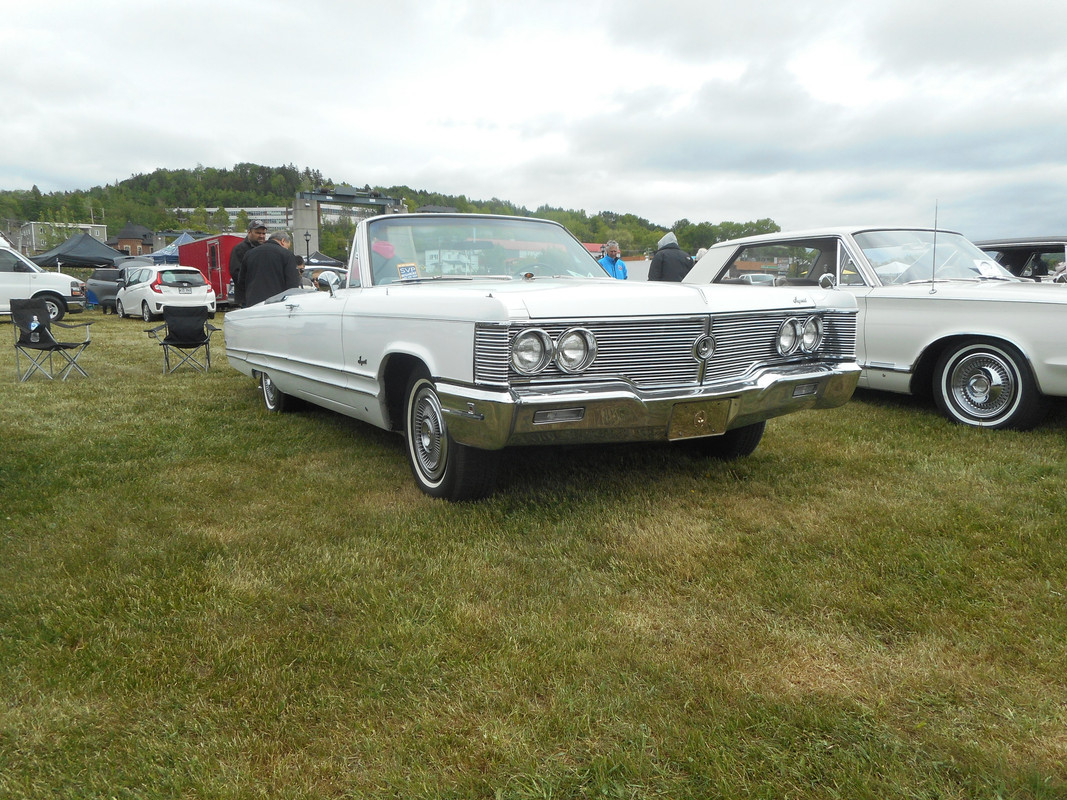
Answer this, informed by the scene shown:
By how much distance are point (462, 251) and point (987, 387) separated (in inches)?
150

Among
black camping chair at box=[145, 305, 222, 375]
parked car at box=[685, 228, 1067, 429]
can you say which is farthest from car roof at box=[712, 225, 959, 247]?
black camping chair at box=[145, 305, 222, 375]

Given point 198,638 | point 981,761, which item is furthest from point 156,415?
point 981,761

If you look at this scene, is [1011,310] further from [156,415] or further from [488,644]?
[156,415]

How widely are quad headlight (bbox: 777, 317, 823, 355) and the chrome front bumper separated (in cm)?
25

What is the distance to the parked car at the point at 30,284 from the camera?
1697 centimetres

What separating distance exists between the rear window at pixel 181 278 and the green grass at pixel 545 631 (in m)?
15.0

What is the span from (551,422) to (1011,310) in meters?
3.81

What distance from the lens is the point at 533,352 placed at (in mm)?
3283

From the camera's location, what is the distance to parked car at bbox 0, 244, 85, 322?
55.7 ft

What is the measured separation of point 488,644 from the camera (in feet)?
8.16

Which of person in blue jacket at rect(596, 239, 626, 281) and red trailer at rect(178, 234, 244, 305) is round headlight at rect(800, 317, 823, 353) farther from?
red trailer at rect(178, 234, 244, 305)

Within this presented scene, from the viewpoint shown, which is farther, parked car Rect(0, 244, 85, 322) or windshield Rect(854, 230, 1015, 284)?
parked car Rect(0, 244, 85, 322)

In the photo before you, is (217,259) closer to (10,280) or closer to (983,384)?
(10,280)

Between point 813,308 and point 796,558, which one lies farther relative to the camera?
point 813,308
